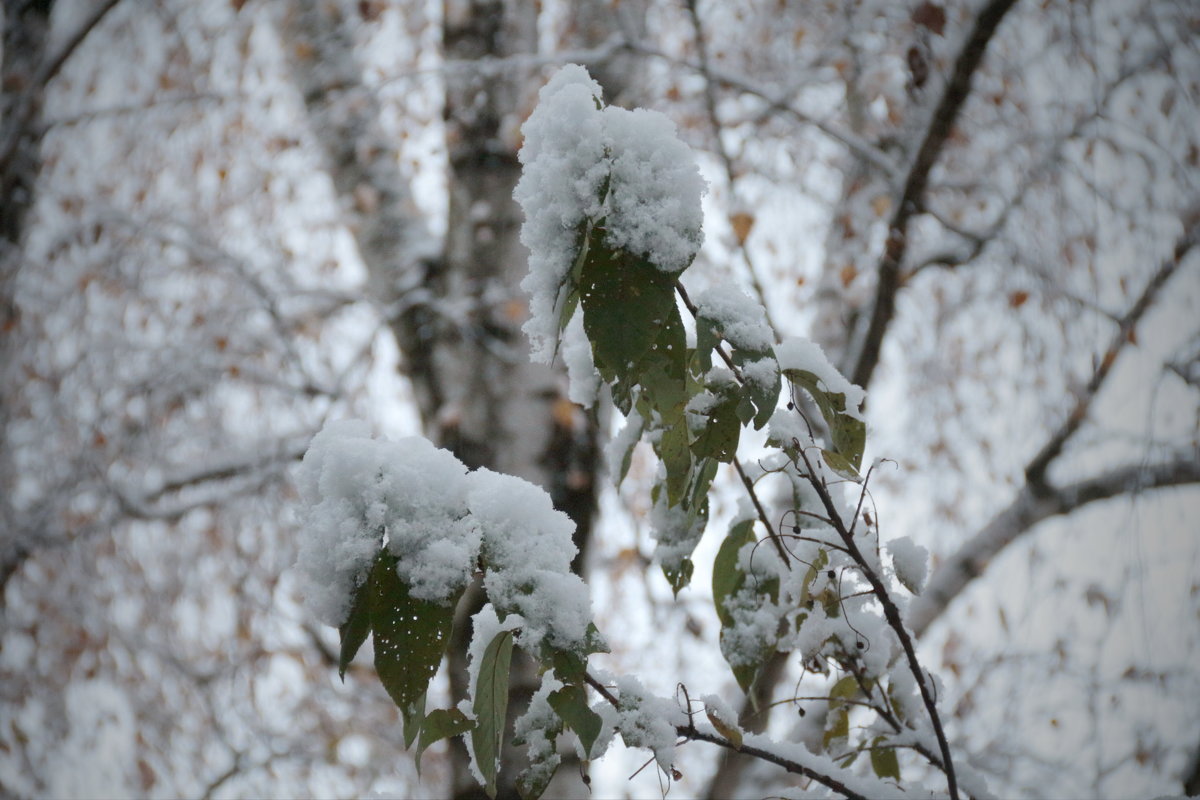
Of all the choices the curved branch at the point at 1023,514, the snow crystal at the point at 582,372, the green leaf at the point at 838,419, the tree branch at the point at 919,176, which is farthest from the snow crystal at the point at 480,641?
the curved branch at the point at 1023,514

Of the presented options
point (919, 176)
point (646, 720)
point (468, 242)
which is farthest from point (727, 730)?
point (468, 242)

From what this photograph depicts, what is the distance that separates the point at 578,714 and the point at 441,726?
0.35 ft

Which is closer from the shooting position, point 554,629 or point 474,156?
point 554,629

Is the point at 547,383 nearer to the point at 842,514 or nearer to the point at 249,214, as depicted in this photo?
the point at 842,514

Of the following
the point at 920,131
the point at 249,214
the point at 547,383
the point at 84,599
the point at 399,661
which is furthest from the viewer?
the point at 84,599

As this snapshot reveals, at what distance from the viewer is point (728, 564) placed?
898mm

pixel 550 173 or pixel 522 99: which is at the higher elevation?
pixel 522 99

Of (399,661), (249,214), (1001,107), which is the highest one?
(1001,107)

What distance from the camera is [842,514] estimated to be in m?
0.91

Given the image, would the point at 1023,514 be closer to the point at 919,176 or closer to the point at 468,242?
the point at 919,176

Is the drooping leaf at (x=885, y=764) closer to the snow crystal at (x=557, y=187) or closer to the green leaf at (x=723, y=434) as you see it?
the green leaf at (x=723, y=434)

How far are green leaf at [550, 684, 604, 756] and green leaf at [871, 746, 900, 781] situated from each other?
19.4 inches

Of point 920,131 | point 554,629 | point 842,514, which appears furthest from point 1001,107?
point 554,629

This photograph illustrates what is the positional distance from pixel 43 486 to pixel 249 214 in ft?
4.49
